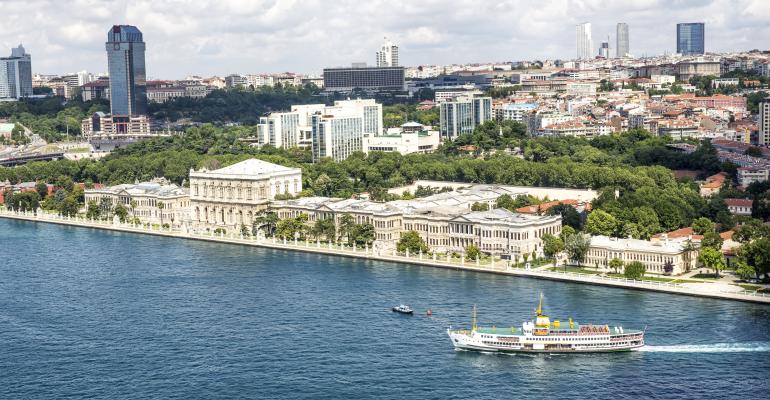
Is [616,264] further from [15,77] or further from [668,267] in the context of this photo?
[15,77]

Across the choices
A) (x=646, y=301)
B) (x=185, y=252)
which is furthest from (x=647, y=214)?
(x=185, y=252)

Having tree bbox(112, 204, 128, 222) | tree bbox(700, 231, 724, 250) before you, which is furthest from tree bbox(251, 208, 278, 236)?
tree bbox(700, 231, 724, 250)

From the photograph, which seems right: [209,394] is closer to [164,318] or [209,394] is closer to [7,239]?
[164,318]

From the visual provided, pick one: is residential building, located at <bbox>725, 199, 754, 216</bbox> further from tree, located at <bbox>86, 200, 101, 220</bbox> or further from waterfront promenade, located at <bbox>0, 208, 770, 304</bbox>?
tree, located at <bbox>86, 200, 101, 220</bbox>

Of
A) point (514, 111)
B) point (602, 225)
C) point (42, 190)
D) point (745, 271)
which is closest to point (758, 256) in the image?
point (745, 271)

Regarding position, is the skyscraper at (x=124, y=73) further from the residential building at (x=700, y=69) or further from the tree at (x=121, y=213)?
the residential building at (x=700, y=69)
